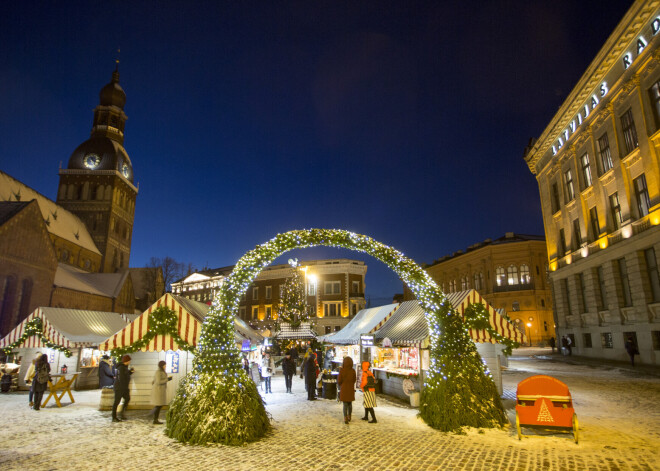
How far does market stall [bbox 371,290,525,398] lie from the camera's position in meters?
12.4

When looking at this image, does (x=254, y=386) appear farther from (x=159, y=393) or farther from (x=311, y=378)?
(x=311, y=378)

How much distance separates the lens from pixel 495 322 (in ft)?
41.5

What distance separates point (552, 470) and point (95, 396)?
16.8 meters

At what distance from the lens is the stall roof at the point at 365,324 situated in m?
18.1

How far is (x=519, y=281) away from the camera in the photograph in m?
52.7

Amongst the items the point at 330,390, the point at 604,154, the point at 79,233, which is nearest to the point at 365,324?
the point at 330,390

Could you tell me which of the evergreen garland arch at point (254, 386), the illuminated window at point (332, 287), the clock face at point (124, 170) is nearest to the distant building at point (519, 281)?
the illuminated window at point (332, 287)

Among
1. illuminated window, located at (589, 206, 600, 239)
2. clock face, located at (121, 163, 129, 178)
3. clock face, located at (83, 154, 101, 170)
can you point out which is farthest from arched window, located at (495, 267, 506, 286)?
clock face, located at (83, 154, 101, 170)

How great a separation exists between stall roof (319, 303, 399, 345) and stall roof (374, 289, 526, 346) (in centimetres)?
126

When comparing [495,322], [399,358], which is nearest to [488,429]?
[495,322]

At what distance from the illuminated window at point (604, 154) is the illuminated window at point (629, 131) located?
167cm

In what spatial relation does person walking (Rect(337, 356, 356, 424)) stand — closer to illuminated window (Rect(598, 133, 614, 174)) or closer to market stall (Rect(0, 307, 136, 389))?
market stall (Rect(0, 307, 136, 389))

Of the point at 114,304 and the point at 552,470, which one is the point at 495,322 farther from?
the point at 114,304

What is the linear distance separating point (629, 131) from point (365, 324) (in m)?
19.7
